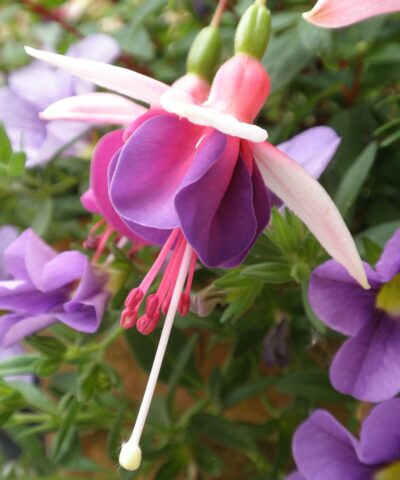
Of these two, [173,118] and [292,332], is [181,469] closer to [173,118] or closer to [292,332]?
[292,332]

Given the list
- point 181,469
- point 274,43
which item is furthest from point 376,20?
point 181,469

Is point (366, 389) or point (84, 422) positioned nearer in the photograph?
point (366, 389)

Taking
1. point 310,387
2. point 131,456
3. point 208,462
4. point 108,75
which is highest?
point 108,75

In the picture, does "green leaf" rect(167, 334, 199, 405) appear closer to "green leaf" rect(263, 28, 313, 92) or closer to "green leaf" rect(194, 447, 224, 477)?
"green leaf" rect(194, 447, 224, 477)

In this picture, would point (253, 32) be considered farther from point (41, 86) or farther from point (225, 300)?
point (41, 86)

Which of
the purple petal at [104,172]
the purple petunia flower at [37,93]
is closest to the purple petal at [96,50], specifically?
the purple petunia flower at [37,93]

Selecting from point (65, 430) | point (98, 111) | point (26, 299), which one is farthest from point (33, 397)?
point (98, 111)
